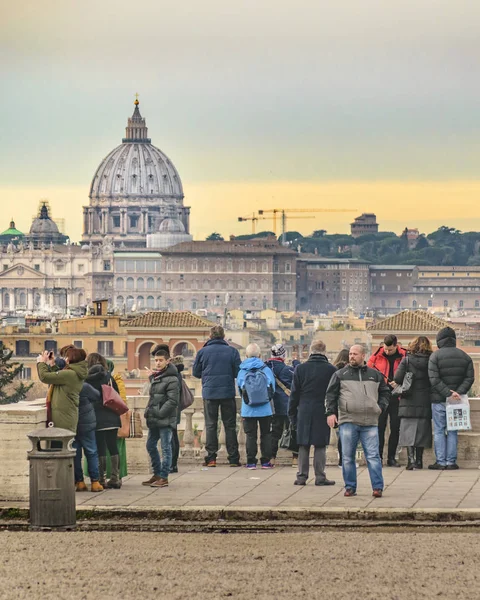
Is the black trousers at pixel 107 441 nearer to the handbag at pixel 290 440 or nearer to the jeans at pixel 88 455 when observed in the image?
the jeans at pixel 88 455

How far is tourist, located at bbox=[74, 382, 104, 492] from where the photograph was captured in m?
13.3

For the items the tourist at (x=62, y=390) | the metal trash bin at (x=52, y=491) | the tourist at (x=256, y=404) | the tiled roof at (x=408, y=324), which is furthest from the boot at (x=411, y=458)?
the tiled roof at (x=408, y=324)

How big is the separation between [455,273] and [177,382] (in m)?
186

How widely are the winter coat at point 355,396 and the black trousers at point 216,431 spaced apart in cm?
169

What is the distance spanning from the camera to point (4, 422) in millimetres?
12883

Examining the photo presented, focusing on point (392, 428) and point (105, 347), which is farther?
point (105, 347)

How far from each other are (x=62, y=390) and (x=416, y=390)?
9.07ft

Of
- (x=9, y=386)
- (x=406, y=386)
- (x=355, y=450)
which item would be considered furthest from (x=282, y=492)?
(x=9, y=386)

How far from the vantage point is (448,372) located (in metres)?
14.4

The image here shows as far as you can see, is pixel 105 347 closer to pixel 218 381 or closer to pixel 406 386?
pixel 218 381

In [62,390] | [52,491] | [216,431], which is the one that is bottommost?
[52,491]

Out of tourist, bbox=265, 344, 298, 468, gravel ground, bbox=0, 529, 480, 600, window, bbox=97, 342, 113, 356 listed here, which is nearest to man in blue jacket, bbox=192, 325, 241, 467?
tourist, bbox=265, 344, 298, 468

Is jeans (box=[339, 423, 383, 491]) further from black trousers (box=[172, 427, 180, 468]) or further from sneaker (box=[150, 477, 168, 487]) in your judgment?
black trousers (box=[172, 427, 180, 468])

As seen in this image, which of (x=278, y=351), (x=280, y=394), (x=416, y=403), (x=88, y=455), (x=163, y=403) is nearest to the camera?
(x=88, y=455)
